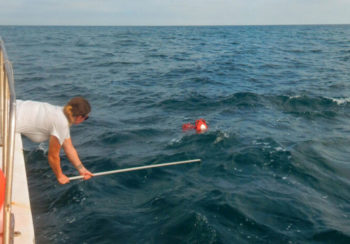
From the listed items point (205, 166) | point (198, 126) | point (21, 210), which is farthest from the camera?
point (198, 126)

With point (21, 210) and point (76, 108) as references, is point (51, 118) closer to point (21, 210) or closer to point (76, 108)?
point (76, 108)

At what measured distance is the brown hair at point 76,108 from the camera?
4.29m

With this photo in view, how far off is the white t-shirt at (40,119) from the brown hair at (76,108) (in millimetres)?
82

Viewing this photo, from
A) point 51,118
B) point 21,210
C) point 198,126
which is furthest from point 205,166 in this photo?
point 21,210

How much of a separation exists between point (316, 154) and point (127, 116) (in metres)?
6.78

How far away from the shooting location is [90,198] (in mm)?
6488

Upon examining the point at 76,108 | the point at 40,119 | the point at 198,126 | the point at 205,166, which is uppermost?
the point at 76,108

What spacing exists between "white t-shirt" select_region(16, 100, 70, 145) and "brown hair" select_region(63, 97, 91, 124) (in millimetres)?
82

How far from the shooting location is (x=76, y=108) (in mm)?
4297

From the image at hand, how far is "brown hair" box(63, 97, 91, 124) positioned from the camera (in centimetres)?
429

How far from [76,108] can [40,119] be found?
535 mm

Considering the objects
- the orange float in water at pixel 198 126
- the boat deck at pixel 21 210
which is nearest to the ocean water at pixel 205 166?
the orange float in water at pixel 198 126

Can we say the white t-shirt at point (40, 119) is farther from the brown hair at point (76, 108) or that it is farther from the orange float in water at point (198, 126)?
the orange float in water at point (198, 126)

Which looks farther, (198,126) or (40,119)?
(198,126)
